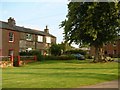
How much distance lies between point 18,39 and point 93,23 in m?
23.4

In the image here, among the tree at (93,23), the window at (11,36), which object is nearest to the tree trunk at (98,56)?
the tree at (93,23)

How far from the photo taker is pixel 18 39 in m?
64.8

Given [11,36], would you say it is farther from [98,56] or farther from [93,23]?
[93,23]

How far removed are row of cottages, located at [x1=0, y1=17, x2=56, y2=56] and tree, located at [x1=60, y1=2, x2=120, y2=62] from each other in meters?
15.1

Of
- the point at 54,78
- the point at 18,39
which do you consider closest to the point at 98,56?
the point at 18,39

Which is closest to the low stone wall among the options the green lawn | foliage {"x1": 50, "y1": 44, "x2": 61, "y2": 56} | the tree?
the green lawn

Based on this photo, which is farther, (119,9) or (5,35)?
(5,35)

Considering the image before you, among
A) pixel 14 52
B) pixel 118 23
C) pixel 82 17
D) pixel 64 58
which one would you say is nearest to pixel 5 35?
pixel 14 52

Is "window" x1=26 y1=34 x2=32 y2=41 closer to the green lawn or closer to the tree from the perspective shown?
the tree

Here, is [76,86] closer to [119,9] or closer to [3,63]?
[3,63]

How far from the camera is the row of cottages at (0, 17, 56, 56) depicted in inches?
2361

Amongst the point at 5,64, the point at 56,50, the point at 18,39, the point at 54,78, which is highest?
the point at 18,39

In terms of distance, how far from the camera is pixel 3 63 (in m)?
39.8

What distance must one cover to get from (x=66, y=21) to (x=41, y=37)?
3283cm
